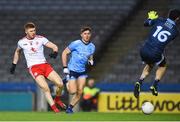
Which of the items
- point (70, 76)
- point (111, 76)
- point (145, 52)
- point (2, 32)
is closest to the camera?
point (145, 52)

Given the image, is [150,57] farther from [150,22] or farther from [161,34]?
[150,22]

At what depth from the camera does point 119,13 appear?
25703 mm

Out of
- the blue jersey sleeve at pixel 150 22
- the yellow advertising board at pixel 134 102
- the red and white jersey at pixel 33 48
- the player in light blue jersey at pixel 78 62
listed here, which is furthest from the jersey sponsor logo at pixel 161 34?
the yellow advertising board at pixel 134 102

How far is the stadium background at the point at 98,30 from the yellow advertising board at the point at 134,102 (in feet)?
4.26

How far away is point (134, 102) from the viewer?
68.7 feet

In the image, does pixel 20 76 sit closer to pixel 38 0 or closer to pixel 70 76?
pixel 38 0

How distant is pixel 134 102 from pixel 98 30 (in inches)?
191

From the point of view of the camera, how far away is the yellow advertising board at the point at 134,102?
68.4 ft

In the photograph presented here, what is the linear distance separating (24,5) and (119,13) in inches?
130

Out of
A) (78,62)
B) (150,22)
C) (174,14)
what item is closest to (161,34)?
(150,22)

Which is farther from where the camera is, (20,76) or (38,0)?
(38,0)

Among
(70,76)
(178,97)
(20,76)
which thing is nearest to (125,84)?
(178,97)

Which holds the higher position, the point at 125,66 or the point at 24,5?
the point at 24,5

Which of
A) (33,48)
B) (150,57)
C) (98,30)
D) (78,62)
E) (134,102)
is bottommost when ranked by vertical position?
(134,102)
